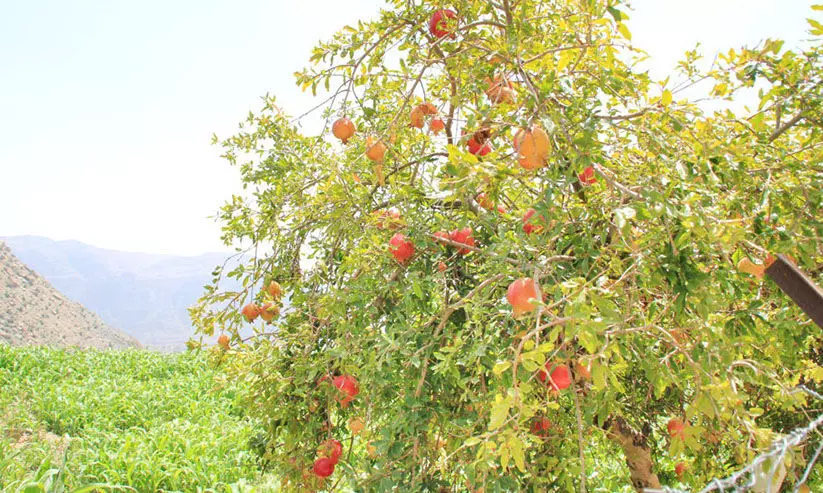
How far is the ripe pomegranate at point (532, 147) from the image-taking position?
135 centimetres

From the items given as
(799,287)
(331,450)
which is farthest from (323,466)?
(799,287)

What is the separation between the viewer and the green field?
468 cm

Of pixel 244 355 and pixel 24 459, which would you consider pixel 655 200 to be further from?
pixel 24 459

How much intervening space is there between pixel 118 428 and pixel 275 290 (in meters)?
5.38

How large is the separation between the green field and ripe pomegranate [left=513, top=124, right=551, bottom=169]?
4.83ft

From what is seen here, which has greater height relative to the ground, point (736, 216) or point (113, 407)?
point (736, 216)

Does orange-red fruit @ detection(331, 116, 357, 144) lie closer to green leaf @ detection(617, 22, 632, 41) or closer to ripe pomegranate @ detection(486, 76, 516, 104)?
ripe pomegranate @ detection(486, 76, 516, 104)

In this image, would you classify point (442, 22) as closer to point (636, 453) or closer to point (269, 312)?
point (269, 312)

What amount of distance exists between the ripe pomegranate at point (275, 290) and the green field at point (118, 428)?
19.3 inches

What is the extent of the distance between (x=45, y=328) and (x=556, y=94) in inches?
1456

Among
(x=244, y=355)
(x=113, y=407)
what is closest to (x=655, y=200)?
(x=244, y=355)

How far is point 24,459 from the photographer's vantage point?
5.20 m

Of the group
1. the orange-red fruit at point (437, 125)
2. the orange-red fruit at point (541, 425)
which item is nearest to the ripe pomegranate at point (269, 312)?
the orange-red fruit at point (437, 125)

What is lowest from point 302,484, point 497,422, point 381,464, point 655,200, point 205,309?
point 302,484
